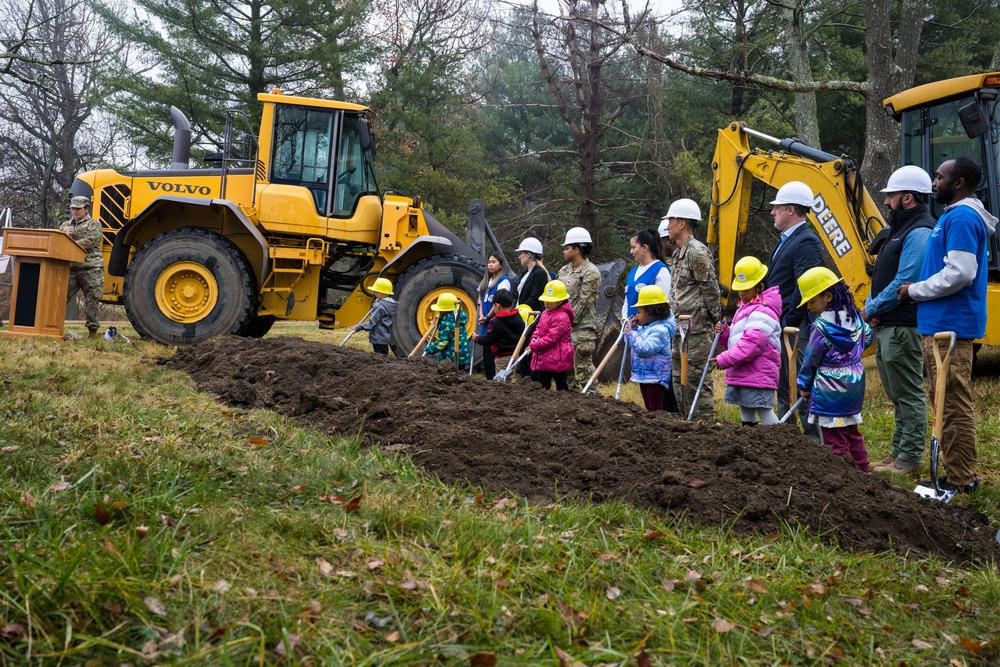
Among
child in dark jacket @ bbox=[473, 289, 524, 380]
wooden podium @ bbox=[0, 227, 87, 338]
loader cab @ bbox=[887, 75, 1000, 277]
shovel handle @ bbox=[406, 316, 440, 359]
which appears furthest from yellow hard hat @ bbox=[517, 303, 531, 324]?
wooden podium @ bbox=[0, 227, 87, 338]

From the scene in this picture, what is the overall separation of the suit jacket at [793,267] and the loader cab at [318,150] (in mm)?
6779

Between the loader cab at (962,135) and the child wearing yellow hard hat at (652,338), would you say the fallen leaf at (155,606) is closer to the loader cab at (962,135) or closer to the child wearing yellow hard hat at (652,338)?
the child wearing yellow hard hat at (652,338)

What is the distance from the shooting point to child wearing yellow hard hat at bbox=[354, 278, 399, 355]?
1169 cm

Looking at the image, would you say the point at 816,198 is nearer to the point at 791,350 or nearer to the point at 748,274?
the point at 748,274

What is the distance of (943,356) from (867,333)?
1.86 ft

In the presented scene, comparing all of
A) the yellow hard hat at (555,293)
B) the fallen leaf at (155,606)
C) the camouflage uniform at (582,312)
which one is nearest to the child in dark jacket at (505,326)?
the camouflage uniform at (582,312)

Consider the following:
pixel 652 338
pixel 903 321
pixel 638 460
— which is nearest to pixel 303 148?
pixel 652 338

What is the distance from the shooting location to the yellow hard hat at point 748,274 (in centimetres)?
641

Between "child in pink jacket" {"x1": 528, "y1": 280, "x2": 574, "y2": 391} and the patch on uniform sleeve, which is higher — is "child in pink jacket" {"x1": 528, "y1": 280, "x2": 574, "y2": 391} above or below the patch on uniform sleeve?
below

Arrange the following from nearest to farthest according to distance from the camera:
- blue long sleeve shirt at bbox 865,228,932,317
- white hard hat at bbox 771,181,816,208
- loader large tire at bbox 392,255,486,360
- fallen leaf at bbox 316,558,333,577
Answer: fallen leaf at bbox 316,558,333,577 → blue long sleeve shirt at bbox 865,228,932,317 → white hard hat at bbox 771,181,816,208 → loader large tire at bbox 392,255,486,360

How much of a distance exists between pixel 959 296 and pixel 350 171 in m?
8.69

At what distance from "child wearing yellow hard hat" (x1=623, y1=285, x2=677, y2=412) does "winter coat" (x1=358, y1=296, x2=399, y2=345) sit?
515 cm

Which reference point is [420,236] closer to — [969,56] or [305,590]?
[305,590]

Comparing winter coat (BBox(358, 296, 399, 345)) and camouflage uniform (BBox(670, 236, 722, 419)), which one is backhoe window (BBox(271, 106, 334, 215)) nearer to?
winter coat (BBox(358, 296, 399, 345))
